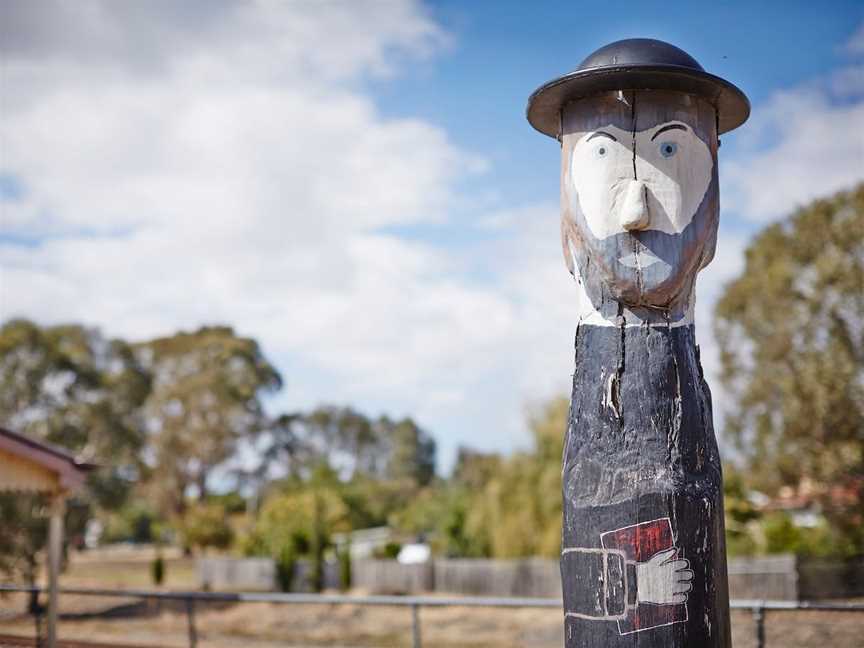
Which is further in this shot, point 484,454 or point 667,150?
point 484,454

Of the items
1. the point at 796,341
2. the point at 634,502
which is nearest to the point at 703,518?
the point at 634,502

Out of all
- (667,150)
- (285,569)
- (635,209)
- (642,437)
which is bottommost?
(285,569)

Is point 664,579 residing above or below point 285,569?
above

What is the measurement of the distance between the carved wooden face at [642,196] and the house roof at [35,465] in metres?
7.46

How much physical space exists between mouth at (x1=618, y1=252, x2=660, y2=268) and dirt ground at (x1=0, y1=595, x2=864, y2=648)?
19.8 feet

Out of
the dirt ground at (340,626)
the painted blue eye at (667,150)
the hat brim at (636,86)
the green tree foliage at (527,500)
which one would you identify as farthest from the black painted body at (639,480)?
the green tree foliage at (527,500)

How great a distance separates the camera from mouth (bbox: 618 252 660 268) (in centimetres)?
362

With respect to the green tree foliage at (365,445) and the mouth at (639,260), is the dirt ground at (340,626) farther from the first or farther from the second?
the green tree foliage at (365,445)

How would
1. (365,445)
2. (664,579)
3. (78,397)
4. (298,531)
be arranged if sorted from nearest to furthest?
(664,579) < (298,531) < (78,397) < (365,445)

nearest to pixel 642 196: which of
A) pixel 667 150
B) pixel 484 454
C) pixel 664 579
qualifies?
pixel 667 150

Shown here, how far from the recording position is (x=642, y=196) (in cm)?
364

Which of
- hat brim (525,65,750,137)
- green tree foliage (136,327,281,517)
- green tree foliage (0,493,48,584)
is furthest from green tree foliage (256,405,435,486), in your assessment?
hat brim (525,65,750,137)

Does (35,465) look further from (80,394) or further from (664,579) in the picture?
(80,394)

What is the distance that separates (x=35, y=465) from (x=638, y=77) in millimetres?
8335
